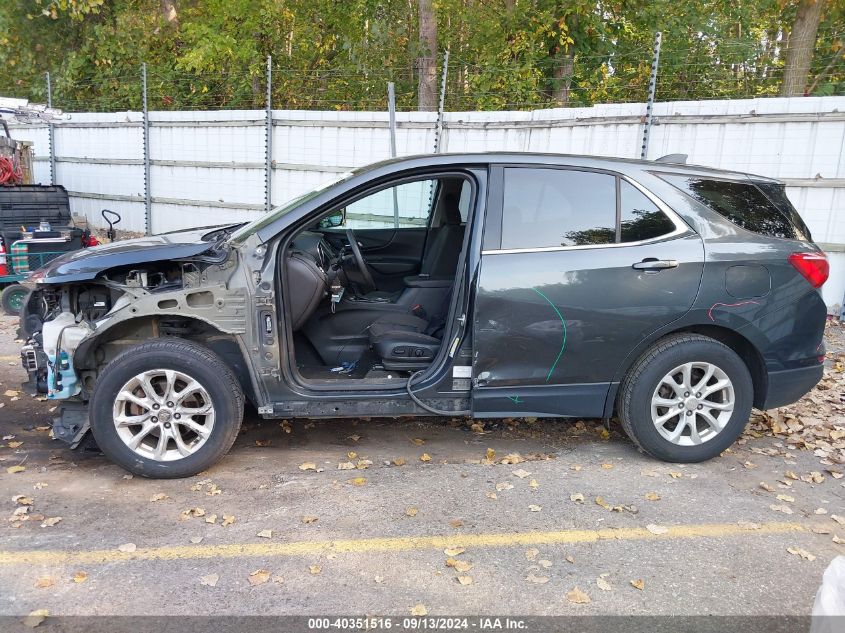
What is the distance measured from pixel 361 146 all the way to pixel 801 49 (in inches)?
285

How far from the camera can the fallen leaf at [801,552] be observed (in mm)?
3410

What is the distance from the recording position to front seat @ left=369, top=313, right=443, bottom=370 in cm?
446

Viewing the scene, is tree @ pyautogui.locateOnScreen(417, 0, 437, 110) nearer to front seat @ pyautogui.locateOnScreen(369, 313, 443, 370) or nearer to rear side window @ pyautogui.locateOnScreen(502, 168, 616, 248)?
front seat @ pyautogui.locateOnScreen(369, 313, 443, 370)

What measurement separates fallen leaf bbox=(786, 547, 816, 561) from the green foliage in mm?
8171

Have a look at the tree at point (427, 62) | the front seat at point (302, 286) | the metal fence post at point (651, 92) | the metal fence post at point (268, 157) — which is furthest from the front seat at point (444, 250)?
the tree at point (427, 62)

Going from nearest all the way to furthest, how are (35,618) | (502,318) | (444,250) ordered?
(35,618) → (502,318) → (444,250)

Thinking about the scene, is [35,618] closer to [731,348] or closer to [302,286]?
[302,286]

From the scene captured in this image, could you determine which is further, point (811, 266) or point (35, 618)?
point (811, 266)

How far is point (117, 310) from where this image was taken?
4.02m

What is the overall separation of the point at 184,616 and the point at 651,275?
308cm

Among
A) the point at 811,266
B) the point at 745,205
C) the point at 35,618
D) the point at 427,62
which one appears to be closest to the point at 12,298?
the point at 35,618

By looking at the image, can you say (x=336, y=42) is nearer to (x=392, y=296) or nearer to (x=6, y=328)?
(x=6, y=328)

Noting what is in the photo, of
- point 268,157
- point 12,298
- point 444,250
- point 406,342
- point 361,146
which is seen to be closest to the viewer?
point 406,342

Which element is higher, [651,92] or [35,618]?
[651,92]
